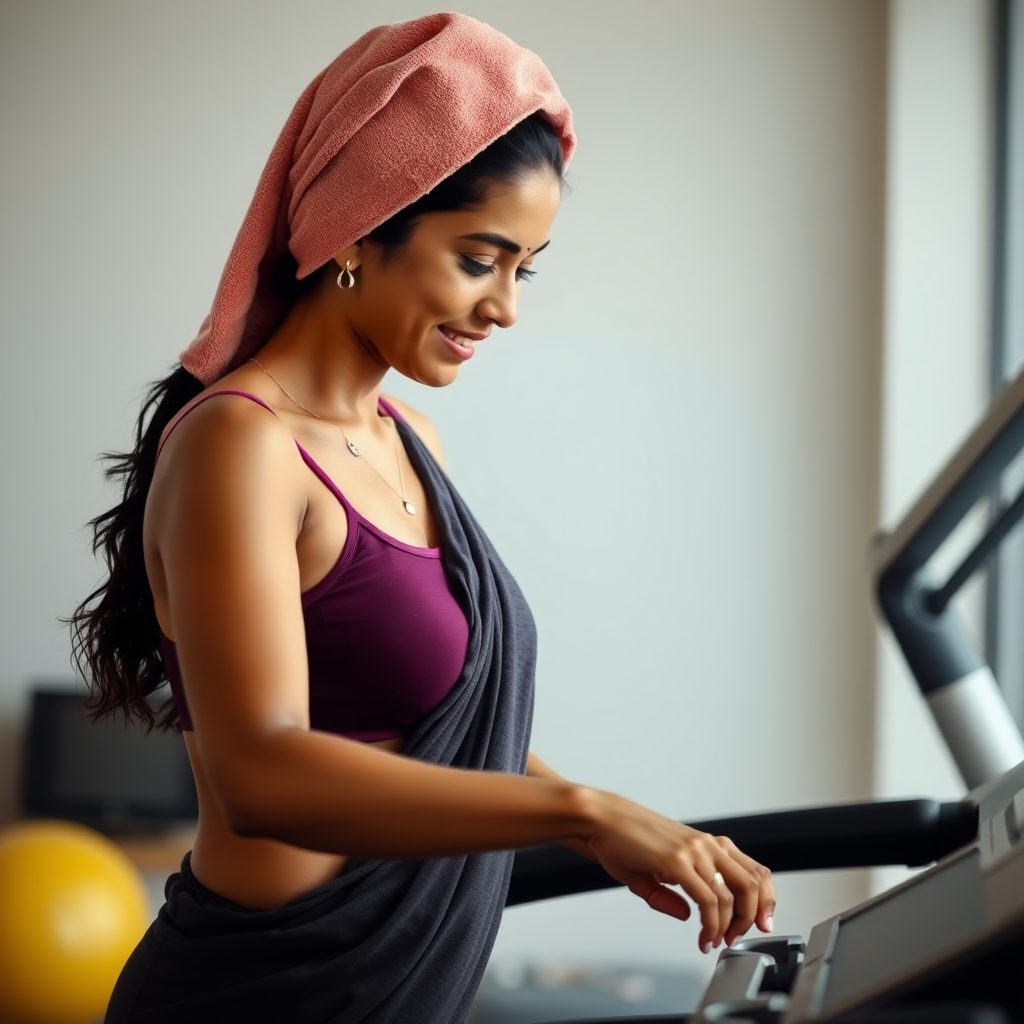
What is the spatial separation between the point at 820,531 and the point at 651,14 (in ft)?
4.54

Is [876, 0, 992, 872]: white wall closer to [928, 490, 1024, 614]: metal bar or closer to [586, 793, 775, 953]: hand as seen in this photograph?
[928, 490, 1024, 614]: metal bar

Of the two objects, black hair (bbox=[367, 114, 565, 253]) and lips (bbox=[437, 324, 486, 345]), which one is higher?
black hair (bbox=[367, 114, 565, 253])

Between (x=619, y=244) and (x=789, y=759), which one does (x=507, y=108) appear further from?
(x=789, y=759)

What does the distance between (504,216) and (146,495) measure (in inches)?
17.1

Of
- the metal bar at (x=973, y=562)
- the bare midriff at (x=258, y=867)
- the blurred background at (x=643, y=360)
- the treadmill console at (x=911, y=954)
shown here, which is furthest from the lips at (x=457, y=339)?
the blurred background at (x=643, y=360)

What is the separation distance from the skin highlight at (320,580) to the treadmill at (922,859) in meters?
0.08

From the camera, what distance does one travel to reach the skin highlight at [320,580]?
33.3 inches

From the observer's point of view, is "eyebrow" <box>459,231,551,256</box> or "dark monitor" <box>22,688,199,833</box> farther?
"dark monitor" <box>22,688,199,833</box>

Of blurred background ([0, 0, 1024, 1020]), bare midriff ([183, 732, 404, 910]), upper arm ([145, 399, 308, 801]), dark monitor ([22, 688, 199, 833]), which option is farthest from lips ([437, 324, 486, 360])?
dark monitor ([22, 688, 199, 833])

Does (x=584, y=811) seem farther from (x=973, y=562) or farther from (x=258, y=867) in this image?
(x=973, y=562)

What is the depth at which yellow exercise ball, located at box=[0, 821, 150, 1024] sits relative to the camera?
2.39 m

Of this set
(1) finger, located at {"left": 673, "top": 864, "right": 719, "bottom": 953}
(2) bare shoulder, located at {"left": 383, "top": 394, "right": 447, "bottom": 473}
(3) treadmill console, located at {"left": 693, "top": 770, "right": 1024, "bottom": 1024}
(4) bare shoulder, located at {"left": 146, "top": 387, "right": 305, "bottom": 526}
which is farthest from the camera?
(2) bare shoulder, located at {"left": 383, "top": 394, "right": 447, "bottom": 473}

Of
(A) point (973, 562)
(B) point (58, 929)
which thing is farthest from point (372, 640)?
(B) point (58, 929)

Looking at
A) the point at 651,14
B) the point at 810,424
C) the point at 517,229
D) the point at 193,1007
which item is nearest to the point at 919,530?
the point at 517,229
